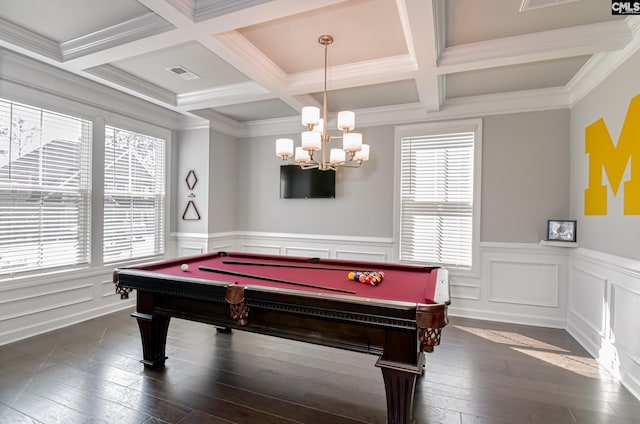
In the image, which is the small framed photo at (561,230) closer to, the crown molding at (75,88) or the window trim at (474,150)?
the window trim at (474,150)

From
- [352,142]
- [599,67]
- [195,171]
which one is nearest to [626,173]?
[599,67]

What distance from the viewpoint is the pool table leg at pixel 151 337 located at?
2.53 m

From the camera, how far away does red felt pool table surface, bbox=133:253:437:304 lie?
80.1 inches

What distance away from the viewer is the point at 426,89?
3428mm

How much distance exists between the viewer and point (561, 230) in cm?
357

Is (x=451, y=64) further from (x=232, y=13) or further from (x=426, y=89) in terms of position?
(x=232, y=13)

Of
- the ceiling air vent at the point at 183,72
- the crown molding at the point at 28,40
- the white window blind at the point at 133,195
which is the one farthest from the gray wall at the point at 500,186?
the crown molding at the point at 28,40

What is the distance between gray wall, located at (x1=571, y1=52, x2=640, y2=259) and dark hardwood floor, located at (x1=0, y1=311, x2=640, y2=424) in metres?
1.08

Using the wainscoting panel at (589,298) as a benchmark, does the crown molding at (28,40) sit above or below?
above

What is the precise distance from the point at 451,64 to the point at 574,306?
289 centimetres

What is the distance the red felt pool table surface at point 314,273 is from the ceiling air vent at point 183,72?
198 cm

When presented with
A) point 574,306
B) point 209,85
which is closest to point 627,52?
point 574,306

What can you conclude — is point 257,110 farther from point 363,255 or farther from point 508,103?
point 508,103

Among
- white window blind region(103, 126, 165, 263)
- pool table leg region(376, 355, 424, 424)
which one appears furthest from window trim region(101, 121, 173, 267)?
Result: pool table leg region(376, 355, 424, 424)
